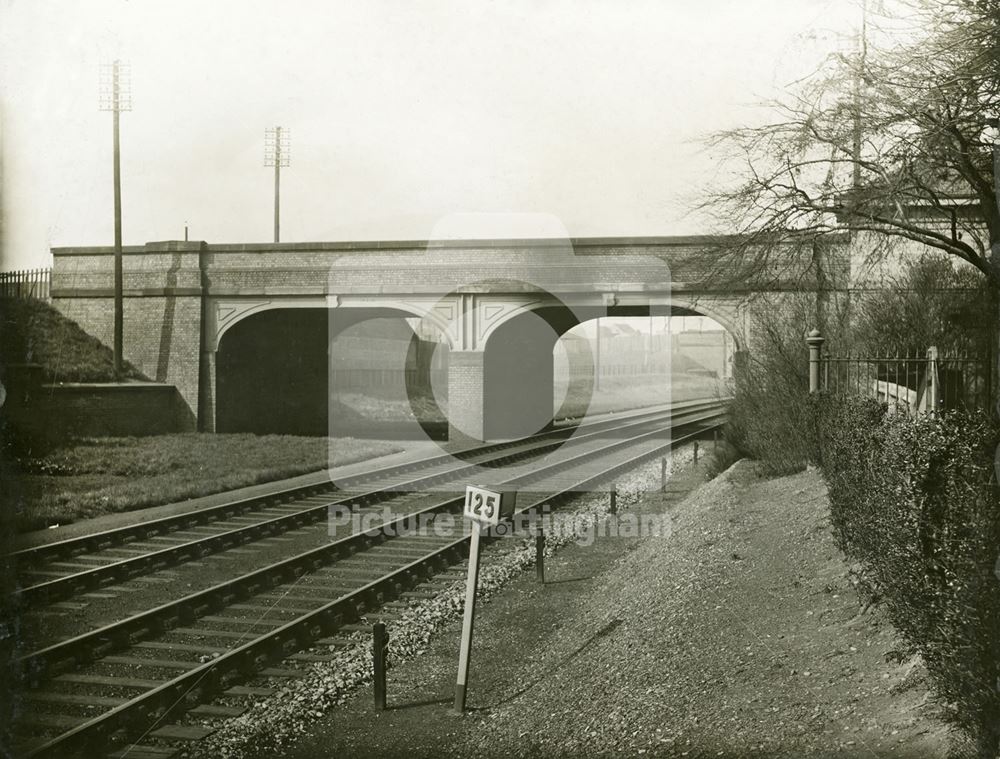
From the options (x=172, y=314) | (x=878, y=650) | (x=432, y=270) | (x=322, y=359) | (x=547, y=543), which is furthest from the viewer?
(x=322, y=359)

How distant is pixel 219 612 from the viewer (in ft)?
28.8

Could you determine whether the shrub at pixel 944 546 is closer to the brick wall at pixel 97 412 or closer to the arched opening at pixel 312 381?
the brick wall at pixel 97 412

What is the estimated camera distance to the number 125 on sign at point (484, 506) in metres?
6.54

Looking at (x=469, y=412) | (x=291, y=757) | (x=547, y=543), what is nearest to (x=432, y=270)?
(x=469, y=412)

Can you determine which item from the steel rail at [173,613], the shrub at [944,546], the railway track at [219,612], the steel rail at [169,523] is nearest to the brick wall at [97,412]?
the steel rail at [169,523]

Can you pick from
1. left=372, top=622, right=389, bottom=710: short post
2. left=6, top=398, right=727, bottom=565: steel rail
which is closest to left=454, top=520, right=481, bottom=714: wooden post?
left=372, top=622, right=389, bottom=710: short post

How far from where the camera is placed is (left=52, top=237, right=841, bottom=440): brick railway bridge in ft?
83.8

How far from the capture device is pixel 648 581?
907 cm

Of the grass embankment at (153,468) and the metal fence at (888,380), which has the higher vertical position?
the metal fence at (888,380)

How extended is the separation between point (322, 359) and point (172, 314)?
260 inches

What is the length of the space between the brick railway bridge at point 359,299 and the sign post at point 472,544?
18509mm

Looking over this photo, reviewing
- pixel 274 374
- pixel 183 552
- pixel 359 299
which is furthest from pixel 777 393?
pixel 274 374

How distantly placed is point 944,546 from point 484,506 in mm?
3399

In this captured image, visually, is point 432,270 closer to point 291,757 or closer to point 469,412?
point 469,412
